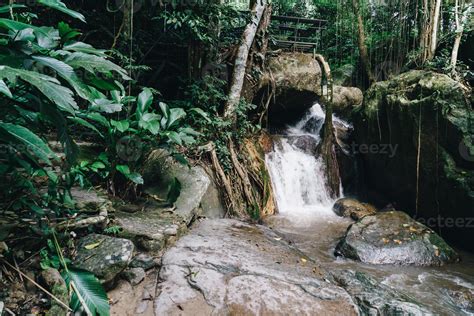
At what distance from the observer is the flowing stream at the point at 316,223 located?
3.52m

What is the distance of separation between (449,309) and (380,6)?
30.9ft

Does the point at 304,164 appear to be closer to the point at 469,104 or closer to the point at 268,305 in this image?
the point at 469,104

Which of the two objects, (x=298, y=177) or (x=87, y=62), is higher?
(x=87, y=62)

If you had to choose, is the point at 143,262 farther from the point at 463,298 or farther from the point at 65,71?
the point at 463,298

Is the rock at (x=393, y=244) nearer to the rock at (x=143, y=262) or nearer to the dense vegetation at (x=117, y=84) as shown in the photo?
the dense vegetation at (x=117, y=84)

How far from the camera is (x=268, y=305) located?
2.16 meters

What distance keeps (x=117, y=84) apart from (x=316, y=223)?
4424 mm

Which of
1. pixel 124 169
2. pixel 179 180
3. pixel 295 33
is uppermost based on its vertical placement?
pixel 295 33

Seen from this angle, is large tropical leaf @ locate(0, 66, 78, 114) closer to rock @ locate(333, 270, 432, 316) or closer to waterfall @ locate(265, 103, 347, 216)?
rock @ locate(333, 270, 432, 316)

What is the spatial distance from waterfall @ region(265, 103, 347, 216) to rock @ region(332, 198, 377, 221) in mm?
174

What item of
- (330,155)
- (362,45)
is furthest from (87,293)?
(362,45)

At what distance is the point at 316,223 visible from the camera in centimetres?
554

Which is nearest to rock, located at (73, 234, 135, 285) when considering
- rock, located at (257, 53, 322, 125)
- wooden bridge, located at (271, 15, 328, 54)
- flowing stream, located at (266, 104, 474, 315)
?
flowing stream, located at (266, 104, 474, 315)

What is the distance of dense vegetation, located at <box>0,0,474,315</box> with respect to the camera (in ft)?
5.54
